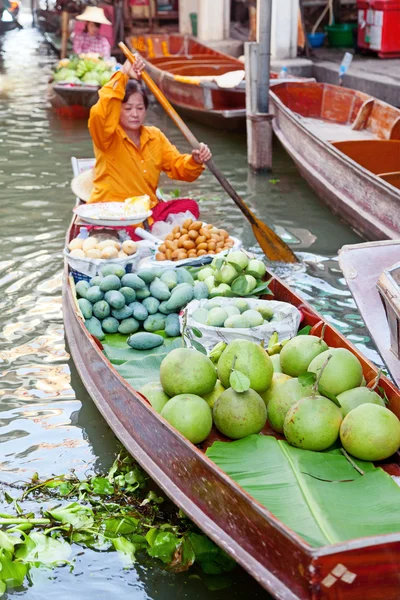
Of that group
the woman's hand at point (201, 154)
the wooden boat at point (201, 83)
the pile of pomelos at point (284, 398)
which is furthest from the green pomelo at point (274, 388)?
the wooden boat at point (201, 83)

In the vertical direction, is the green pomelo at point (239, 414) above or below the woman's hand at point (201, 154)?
below

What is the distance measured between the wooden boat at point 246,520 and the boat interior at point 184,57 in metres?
9.42

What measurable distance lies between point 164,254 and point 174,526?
6.80ft

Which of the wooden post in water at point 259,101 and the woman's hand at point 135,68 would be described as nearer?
the woman's hand at point 135,68

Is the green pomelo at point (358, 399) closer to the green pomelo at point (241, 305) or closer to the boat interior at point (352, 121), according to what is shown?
the green pomelo at point (241, 305)

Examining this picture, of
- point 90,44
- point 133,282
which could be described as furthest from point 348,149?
point 90,44

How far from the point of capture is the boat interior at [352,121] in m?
7.64

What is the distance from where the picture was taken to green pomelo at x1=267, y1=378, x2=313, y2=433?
2928 millimetres

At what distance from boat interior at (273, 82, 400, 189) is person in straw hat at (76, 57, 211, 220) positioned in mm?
1833

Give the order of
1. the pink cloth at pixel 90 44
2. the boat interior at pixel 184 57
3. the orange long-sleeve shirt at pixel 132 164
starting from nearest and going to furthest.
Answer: the orange long-sleeve shirt at pixel 132 164 < the boat interior at pixel 184 57 < the pink cloth at pixel 90 44

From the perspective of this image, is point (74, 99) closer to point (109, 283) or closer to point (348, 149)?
point (348, 149)

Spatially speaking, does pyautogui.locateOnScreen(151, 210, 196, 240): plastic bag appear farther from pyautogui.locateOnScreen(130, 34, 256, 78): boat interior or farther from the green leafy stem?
pyautogui.locateOnScreen(130, 34, 256, 78): boat interior

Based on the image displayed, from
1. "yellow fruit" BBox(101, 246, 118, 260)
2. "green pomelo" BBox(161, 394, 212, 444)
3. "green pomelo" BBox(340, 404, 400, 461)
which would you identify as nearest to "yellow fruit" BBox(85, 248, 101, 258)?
"yellow fruit" BBox(101, 246, 118, 260)

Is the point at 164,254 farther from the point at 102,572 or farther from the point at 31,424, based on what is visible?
the point at 102,572
